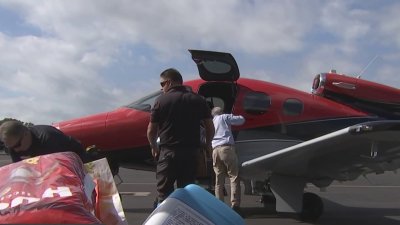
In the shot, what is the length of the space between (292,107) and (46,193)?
717 centimetres

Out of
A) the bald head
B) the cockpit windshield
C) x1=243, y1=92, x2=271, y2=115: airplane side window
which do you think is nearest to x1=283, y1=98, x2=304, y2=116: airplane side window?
x1=243, y1=92, x2=271, y2=115: airplane side window

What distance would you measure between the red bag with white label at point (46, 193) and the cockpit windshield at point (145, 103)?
20.4ft

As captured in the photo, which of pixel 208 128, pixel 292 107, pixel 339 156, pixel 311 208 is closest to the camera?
pixel 208 128

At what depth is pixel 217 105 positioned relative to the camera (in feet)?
29.2

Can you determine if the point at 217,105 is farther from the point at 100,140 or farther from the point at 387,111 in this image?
the point at 387,111

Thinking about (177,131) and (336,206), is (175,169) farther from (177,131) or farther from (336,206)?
(336,206)

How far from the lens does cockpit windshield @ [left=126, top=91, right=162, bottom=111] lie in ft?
28.8

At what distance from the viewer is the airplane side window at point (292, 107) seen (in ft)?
29.3

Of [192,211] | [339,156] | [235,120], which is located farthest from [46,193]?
[339,156]

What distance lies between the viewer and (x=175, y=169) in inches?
199

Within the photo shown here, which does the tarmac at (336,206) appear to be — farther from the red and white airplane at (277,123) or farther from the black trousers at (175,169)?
the black trousers at (175,169)

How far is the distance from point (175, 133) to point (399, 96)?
231 inches

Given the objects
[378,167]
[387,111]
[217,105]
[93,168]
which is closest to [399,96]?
[387,111]

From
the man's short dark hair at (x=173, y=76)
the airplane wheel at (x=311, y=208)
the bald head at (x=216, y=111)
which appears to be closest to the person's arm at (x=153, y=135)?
the man's short dark hair at (x=173, y=76)
